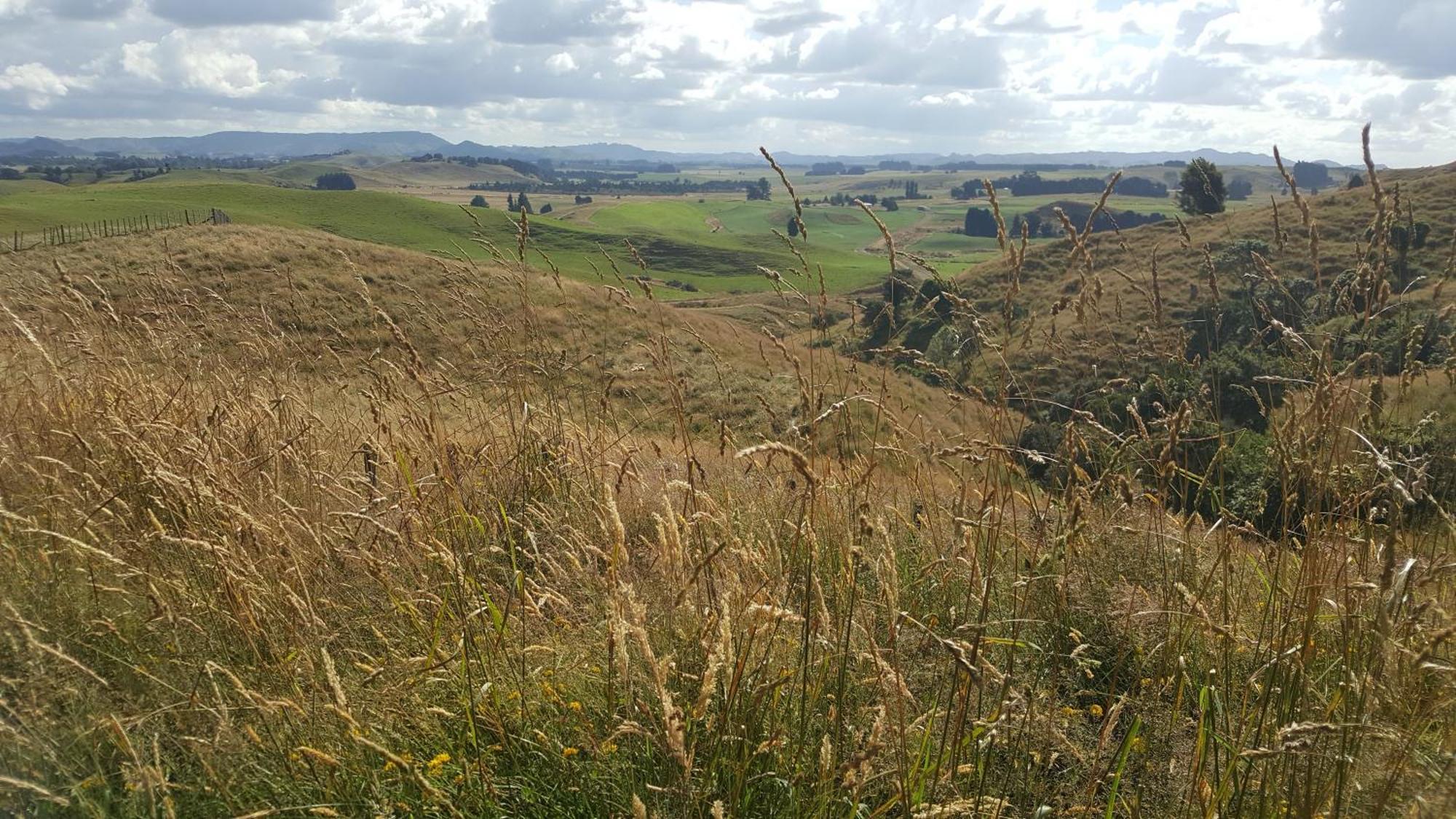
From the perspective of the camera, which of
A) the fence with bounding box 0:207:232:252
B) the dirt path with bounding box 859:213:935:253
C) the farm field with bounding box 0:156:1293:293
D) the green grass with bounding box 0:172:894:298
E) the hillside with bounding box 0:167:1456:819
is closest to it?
the hillside with bounding box 0:167:1456:819

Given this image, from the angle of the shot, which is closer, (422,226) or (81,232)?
(81,232)

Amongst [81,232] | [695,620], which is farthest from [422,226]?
[695,620]

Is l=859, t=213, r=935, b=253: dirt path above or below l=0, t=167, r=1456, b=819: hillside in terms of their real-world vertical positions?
above

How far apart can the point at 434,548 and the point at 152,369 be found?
11.3 feet

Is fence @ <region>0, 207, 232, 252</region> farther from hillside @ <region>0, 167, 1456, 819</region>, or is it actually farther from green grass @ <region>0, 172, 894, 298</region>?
hillside @ <region>0, 167, 1456, 819</region>

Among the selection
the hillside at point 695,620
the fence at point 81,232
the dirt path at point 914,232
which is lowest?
the hillside at point 695,620

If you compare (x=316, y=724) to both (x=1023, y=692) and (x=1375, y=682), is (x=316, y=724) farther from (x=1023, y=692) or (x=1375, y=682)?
(x=1375, y=682)

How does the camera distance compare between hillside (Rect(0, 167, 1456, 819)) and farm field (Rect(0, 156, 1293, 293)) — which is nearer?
hillside (Rect(0, 167, 1456, 819))

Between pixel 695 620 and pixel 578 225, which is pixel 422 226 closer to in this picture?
pixel 578 225

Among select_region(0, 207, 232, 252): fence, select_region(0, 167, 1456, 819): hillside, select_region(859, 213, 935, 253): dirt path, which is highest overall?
select_region(859, 213, 935, 253): dirt path

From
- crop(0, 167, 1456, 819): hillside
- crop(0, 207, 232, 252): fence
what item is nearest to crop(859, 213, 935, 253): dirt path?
crop(0, 207, 232, 252): fence

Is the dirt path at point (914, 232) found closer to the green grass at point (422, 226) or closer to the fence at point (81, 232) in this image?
the green grass at point (422, 226)

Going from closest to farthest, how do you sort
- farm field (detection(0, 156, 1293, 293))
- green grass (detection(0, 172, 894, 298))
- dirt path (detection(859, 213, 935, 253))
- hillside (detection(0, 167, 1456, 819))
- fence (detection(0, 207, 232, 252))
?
hillside (detection(0, 167, 1456, 819)), fence (detection(0, 207, 232, 252)), green grass (detection(0, 172, 894, 298)), farm field (detection(0, 156, 1293, 293)), dirt path (detection(859, 213, 935, 253))

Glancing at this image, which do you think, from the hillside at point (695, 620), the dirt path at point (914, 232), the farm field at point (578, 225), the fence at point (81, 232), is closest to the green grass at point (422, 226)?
the farm field at point (578, 225)
